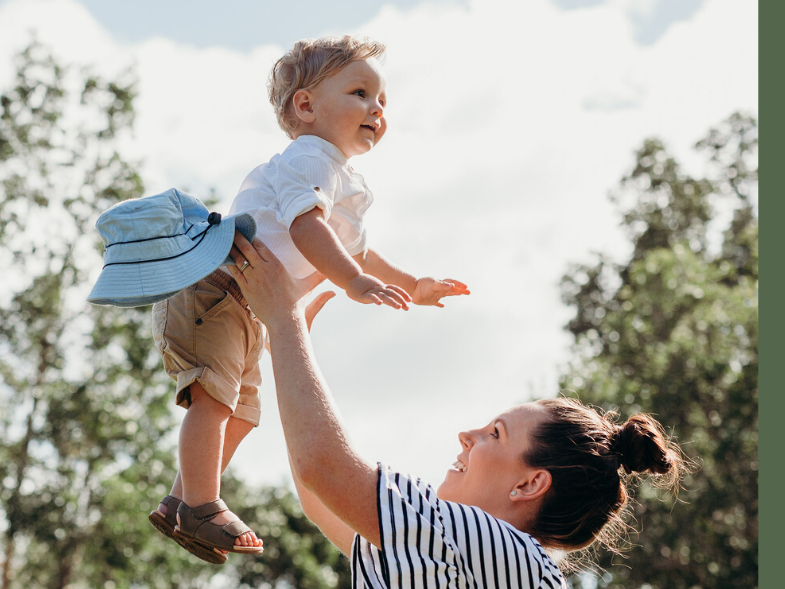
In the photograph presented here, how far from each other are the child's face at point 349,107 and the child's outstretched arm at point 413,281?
0.39m

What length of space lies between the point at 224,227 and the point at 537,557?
1.24m

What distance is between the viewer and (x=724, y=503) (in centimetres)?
1750

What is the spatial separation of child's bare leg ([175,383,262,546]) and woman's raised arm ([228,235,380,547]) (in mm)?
478

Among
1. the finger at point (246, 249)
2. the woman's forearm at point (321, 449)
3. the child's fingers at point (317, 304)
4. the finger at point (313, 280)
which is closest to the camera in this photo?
the woman's forearm at point (321, 449)

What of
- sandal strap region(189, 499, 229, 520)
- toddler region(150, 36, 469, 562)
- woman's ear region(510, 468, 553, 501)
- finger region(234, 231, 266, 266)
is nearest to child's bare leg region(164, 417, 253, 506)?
toddler region(150, 36, 469, 562)

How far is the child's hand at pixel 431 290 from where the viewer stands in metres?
2.97

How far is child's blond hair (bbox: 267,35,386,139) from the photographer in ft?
9.05

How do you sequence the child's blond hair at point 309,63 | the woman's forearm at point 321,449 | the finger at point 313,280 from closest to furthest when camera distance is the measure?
the woman's forearm at point 321,449, the finger at point 313,280, the child's blond hair at point 309,63

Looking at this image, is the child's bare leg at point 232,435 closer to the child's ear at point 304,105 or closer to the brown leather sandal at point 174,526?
the brown leather sandal at point 174,526

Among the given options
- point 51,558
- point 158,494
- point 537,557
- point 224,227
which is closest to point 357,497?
point 537,557

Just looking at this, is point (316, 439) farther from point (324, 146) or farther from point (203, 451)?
point (324, 146)

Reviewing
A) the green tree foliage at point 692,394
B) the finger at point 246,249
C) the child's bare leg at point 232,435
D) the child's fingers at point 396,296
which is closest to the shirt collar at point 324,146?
the finger at point 246,249

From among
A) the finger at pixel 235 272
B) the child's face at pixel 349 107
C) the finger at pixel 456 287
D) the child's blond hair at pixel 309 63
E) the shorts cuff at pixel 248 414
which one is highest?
the child's blond hair at pixel 309 63

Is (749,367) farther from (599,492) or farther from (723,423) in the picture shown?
(599,492)
